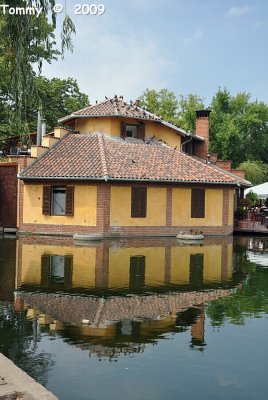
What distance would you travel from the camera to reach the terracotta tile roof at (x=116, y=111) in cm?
2723

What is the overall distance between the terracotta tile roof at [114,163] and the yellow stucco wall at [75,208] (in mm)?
901

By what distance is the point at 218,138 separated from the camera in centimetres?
5681

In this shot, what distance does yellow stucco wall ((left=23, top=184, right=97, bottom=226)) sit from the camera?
23438 millimetres

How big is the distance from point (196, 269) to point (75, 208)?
10831mm

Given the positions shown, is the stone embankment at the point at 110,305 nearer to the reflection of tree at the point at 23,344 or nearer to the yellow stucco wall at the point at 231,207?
the reflection of tree at the point at 23,344

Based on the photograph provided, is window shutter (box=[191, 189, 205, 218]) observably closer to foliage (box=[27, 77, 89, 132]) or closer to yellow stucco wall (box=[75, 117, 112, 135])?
yellow stucco wall (box=[75, 117, 112, 135])

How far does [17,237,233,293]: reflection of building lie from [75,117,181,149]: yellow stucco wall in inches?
346

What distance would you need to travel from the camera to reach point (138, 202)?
78.6 feet

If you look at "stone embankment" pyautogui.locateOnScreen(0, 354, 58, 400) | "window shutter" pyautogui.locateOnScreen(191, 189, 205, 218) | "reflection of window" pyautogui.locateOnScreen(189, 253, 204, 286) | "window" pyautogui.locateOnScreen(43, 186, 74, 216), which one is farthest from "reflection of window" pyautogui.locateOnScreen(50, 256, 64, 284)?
"window shutter" pyautogui.locateOnScreen(191, 189, 205, 218)

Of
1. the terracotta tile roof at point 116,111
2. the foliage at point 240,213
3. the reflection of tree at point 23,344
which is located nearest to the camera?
the reflection of tree at point 23,344

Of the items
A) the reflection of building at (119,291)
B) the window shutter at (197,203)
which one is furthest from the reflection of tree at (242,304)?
the window shutter at (197,203)

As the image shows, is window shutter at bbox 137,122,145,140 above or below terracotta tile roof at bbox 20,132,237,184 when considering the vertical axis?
above

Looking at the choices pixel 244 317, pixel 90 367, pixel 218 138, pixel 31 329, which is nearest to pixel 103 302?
pixel 31 329

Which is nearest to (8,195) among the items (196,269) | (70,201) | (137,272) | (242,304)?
(70,201)
